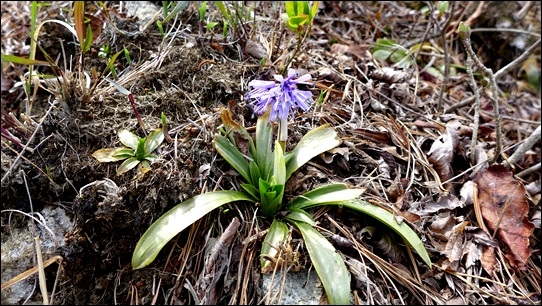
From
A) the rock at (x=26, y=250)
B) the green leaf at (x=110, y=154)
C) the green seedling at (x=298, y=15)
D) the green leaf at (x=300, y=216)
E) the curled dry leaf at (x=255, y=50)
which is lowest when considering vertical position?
the rock at (x=26, y=250)

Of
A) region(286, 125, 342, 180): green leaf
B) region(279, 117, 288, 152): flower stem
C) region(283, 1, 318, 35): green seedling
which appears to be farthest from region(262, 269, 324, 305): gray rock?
region(283, 1, 318, 35): green seedling

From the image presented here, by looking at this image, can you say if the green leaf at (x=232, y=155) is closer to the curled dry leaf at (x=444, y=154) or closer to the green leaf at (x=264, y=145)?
the green leaf at (x=264, y=145)

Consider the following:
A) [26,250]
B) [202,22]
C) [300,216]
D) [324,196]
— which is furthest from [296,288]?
[202,22]

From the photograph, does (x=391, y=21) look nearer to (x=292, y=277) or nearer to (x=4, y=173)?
(x=292, y=277)

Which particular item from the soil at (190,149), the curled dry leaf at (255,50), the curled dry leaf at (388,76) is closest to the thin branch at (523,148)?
the soil at (190,149)

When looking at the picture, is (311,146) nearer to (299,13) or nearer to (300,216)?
(300,216)

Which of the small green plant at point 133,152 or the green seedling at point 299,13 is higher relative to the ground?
the green seedling at point 299,13

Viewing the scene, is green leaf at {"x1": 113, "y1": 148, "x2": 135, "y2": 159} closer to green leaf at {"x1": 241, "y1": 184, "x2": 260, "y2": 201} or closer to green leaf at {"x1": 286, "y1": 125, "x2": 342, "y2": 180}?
green leaf at {"x1": 241, "y1": 184, "x2": 260, "y2": 201}

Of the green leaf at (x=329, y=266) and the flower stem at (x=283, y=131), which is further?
the flower stem at (x=283, y=131)

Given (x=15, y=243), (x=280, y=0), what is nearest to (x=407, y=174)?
(x=280, y=0)
